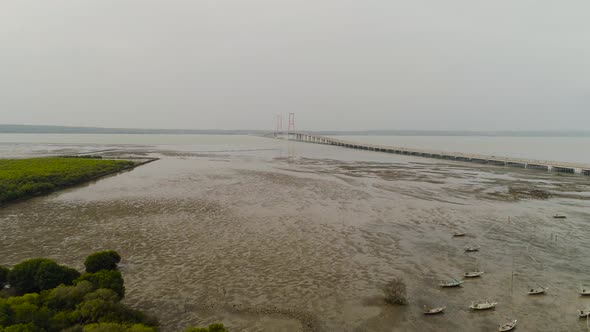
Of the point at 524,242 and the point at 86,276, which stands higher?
the point at 86,276

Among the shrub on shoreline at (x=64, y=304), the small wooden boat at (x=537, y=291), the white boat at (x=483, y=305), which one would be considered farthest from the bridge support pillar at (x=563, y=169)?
the shrub on shoreline at (x=64, y=304)

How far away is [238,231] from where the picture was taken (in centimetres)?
1906

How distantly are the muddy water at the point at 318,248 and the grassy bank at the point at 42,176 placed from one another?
4.66 feet

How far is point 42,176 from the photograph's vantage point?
3080 centimetres

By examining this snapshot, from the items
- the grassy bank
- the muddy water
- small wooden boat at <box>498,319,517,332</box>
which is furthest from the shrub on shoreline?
the grassy bank

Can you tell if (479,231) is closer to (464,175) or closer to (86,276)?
(86,276)

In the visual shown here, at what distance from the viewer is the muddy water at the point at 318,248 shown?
10.8m

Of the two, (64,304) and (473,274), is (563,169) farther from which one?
(64,304)

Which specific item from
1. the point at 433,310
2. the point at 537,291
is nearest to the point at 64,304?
the point at 433,310

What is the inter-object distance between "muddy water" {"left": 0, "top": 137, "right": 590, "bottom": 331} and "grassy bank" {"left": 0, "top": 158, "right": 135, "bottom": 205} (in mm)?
1422

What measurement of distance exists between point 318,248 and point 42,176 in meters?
27.5

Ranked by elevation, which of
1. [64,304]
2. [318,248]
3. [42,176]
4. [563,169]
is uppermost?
[42,176]

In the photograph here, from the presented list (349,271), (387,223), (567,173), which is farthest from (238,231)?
(567,173)

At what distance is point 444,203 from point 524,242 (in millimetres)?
8997
